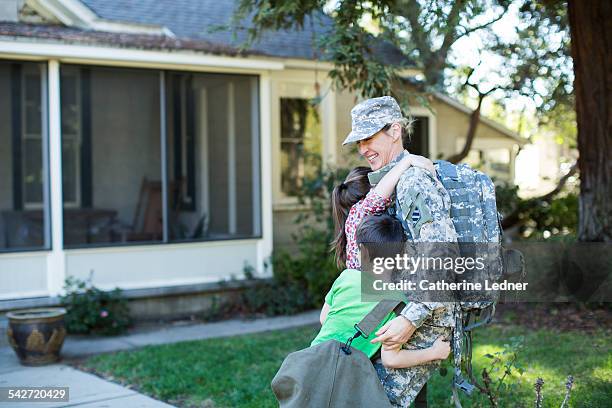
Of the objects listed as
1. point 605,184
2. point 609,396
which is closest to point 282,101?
point 605,184

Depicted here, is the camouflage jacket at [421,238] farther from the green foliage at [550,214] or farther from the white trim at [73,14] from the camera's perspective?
the green foliage at [550,214]

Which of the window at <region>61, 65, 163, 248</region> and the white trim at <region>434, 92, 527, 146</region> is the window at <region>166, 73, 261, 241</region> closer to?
the window at <region>61, 65, 163, 248</region>

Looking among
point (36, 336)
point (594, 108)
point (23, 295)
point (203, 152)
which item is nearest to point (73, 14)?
point (203, 152)

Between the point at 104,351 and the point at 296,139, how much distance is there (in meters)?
4.85

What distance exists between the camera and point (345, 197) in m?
3.50

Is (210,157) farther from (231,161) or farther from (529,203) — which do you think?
(529,203)

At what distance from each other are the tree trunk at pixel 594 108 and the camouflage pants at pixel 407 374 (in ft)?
18.5

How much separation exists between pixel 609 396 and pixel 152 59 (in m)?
6.03

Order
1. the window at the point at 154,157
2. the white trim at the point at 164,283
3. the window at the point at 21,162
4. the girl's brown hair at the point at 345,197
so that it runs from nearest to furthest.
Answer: the girl's brown hair at the point at 345,197
the white trim at the point at 164,283
the window at the point at 154,157
the window at the point at 21,162

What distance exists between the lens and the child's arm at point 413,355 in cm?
304

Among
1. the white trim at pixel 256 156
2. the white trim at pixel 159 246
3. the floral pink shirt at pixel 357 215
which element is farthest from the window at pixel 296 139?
the floral pink shirt at pixel 357 215

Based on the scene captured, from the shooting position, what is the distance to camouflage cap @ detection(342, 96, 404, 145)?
3203 millimetres

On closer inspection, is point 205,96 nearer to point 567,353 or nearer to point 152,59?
point 152,59

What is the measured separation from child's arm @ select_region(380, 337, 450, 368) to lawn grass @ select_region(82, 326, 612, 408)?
1.76 meters
